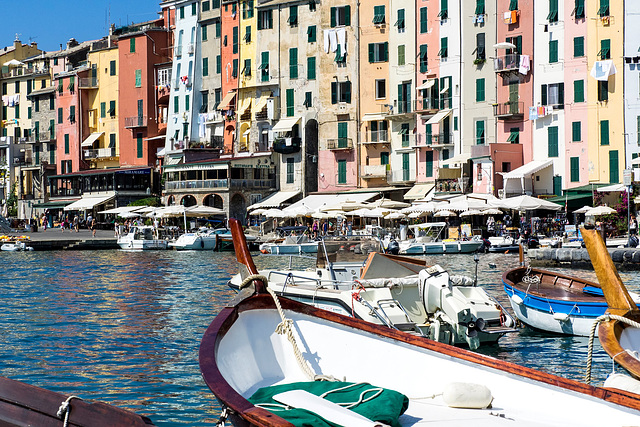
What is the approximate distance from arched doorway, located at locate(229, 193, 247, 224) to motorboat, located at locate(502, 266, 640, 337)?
48.1m

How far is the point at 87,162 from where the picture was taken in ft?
288

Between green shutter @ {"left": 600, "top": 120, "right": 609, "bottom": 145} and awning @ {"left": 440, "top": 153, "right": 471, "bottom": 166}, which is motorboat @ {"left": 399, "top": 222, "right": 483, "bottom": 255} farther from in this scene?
awning @ {"left": 440, "top": 153, "right": 471, "bottom": 166}

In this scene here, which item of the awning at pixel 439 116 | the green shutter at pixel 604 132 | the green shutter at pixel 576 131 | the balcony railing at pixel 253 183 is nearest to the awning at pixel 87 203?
the balcony railing at pixel 253 183

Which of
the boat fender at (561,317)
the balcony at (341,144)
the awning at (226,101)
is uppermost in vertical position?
the awning at (226,101)

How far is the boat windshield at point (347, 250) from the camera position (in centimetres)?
2009

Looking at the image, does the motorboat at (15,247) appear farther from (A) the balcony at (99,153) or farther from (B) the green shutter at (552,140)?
(B) the green shutter at (552,140)

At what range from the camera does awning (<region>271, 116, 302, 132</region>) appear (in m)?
68.5

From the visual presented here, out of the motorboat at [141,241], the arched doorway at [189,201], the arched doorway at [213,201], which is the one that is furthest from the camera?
the arched doorway at [189,201]

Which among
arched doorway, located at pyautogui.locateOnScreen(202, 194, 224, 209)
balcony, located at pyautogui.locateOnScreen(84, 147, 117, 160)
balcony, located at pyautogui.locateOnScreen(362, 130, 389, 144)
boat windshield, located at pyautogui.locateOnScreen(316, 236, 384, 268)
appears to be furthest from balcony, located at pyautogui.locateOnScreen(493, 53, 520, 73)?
balcony, located at pyautogui.locateOnScreen(84, 147, 117, 160)

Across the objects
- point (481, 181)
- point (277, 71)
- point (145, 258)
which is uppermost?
point (277, 71)

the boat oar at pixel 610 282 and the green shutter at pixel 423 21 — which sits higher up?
the green shutter at pixel 423 21

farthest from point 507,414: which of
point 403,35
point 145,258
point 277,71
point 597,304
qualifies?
point 277,71

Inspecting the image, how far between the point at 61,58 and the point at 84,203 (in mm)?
21506

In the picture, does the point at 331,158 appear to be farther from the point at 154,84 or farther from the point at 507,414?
the point at 507,414
